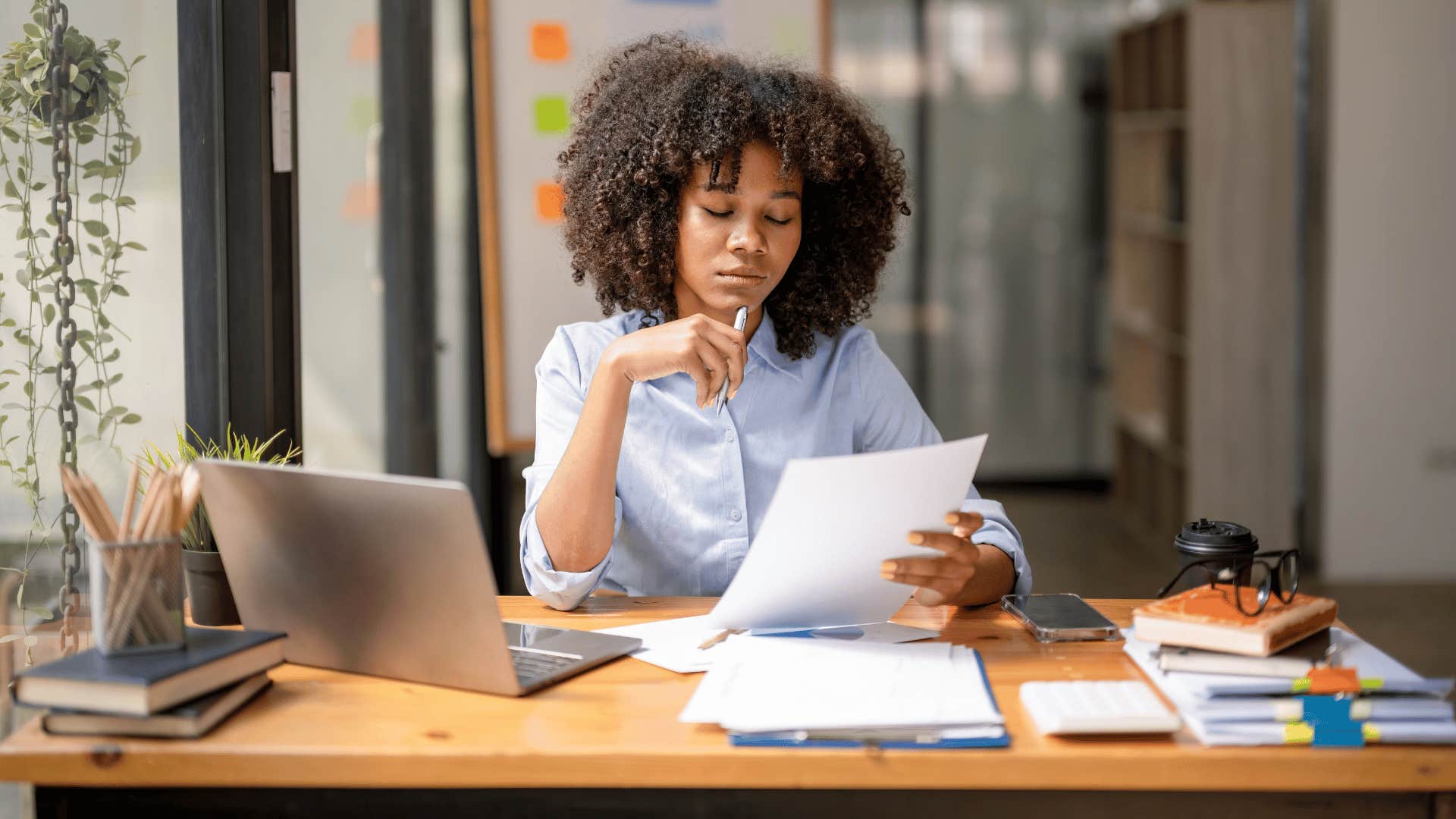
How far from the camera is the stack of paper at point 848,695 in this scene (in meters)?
1.09

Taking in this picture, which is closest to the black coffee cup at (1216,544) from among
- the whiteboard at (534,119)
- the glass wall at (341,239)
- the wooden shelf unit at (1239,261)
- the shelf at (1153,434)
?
the glass wall at (341,239)

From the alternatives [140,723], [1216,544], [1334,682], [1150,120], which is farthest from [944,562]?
[1150,120]

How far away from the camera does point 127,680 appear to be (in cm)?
108

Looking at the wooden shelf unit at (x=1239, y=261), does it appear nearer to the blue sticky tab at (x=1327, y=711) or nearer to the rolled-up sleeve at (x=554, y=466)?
the rolled-up sleeve at (x=554, y=466)

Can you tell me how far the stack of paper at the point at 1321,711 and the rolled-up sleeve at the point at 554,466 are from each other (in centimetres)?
68

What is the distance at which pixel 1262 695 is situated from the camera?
1122 millimetres

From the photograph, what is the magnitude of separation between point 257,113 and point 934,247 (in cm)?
486

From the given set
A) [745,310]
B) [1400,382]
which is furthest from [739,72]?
[1400,382]

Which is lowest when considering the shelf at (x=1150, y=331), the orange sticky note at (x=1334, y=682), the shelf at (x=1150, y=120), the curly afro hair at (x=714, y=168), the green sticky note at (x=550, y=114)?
the orange sticky note at (x=1334, y=682)

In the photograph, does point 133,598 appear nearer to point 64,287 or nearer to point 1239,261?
point 64,287

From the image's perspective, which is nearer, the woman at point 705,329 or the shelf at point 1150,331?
the woman at point 705,329

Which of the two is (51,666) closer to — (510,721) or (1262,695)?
(510,721)

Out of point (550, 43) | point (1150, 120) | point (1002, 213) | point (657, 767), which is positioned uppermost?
point (1150, 120)

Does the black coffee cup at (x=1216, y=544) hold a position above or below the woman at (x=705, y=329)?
below
